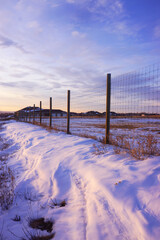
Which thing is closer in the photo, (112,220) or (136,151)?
(112,220)

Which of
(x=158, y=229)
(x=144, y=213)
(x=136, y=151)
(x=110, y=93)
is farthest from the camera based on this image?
(x=110, y=93)

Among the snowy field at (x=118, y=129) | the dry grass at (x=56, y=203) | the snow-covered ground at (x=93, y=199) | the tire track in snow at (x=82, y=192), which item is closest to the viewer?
the snow-covered ground at (x=93, y=199)

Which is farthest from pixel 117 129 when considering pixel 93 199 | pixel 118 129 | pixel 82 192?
pixel 93 199

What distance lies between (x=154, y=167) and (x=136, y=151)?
81 cm

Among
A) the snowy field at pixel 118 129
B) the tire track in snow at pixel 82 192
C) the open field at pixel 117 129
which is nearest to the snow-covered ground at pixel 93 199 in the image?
the tire track in snow at pixel 82 192

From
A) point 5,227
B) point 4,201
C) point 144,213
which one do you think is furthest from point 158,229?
point 4,201

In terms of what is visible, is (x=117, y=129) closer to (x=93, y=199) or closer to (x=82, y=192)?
(x=82, y=192)

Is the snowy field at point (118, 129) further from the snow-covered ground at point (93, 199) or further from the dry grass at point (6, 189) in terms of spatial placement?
the dry grass at point (6, 189)

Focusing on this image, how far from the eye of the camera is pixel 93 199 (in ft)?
7.38

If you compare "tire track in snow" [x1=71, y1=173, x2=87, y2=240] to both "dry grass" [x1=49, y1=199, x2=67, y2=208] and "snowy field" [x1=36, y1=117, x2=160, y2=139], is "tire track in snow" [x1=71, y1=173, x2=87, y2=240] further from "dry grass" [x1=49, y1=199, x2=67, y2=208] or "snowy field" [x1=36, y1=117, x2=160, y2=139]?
"snowy field" [x1=36, y1=117, x2=160, y2=139]

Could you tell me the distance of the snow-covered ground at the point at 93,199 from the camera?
1677 mm

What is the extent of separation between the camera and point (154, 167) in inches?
107

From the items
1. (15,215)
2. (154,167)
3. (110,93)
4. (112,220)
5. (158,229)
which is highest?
(110,93)

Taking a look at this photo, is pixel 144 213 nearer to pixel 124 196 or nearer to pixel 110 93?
pixel 124 196
